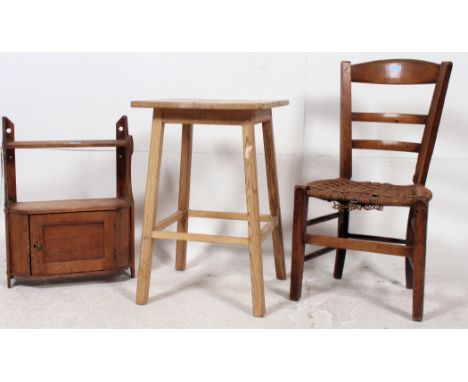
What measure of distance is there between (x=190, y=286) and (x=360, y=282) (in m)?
0.85

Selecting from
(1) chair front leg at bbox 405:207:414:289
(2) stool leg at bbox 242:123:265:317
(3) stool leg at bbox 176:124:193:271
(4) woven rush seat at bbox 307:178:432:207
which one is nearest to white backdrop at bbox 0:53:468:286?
(3) stool leg at bbox 176:124:193:271

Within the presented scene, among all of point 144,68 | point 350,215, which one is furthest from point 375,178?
point 144,68

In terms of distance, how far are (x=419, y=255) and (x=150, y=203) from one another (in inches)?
46.0

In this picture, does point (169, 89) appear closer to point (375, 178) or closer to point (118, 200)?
point (118, 200)

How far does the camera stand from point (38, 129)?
372 centimetres

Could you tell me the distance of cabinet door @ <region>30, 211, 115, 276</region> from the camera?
10.2 ft

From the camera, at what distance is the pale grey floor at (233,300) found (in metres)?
2.76

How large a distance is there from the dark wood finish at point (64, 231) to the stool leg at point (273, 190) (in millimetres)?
668

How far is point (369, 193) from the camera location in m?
2.81

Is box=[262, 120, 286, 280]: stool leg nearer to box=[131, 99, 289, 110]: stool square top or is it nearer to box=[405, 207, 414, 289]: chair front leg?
box=[131, 99, 289, 110]: stool square top

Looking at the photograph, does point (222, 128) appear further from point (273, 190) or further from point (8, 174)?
point (8, 174)

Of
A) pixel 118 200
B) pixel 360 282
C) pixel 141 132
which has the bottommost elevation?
pixel 360 282

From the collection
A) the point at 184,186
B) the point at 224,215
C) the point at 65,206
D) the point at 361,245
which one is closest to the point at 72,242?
the point at 65,206

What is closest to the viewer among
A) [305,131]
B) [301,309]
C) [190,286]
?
[301,309]
